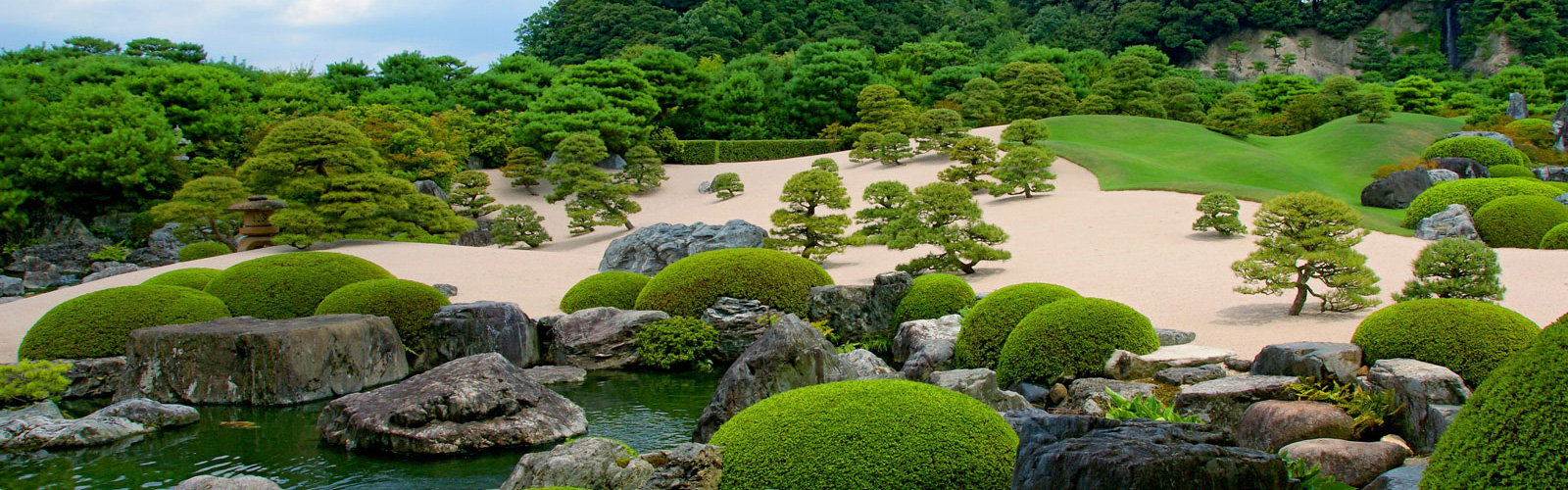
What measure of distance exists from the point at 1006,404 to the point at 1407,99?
1741 inches

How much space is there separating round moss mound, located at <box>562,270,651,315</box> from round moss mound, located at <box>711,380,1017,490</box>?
8514 mm

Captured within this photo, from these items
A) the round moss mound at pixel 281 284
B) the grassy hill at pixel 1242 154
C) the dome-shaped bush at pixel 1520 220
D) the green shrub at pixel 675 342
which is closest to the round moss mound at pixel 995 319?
the green shrub at pixel 675 342

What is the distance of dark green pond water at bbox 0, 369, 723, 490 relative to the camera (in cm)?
706

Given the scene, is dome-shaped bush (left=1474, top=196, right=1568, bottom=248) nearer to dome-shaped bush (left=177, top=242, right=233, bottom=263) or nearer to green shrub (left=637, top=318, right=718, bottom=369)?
green shrub (left=637, top=318, right=718, bottom=369)

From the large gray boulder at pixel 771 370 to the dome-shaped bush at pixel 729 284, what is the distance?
514 cm

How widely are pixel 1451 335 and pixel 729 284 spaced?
26.2 feet

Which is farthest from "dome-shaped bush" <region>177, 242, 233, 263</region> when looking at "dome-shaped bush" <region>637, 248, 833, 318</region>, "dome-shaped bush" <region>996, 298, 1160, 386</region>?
"dome-shaped bush" <region>996, 298, 1160, 386</region>

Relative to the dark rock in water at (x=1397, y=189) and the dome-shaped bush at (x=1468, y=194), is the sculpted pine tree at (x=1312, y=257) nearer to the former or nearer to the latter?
the dome-shaped bush at (x=1468, y=194)

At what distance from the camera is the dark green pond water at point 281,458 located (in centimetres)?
706

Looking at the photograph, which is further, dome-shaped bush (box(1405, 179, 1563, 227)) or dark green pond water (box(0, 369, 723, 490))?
dome-shaped bush (box(1405, 179, 1563, 227))

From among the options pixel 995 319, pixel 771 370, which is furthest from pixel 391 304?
pixel 995 319

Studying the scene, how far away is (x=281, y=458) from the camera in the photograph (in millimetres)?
7699

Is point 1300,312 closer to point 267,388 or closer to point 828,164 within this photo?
point 267,388

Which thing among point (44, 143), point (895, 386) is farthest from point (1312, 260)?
point (44, 143)
